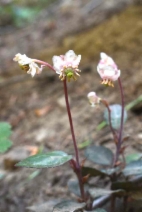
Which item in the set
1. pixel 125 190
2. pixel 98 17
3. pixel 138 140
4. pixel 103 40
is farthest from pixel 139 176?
pixel 98 17

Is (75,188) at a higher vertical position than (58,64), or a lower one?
lower

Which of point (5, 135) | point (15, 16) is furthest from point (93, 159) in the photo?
point (15, 16)

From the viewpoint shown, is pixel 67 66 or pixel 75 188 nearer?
pixel 67 66

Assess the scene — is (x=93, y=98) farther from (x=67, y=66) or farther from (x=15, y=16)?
(x=15, y=16)

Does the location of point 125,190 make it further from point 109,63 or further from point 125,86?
point 125,86

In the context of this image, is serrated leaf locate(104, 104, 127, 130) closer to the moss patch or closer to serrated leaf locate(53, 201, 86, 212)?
serrated leaf locate(53, 201, 86, 212)

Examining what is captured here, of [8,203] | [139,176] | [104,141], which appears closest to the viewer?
[139,176]
